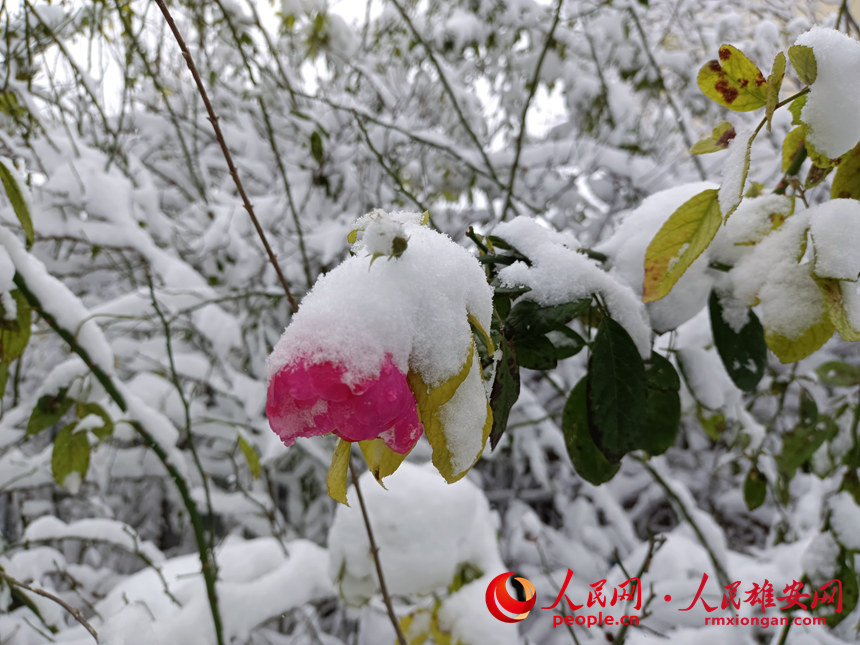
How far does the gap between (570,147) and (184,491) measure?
5.63 ft

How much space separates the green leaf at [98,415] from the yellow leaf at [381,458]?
0.69 metres

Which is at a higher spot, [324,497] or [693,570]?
[324,497]

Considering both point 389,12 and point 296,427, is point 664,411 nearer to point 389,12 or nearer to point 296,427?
point 296,427

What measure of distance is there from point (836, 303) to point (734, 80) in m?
0.21

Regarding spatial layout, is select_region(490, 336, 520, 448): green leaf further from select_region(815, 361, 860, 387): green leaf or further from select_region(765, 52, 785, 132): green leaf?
select_region(815, 361, 860, 387): green leaf

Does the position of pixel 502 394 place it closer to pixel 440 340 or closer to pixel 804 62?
pixel 440 340

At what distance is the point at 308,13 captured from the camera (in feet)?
6.89

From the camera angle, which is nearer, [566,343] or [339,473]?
[339,473]

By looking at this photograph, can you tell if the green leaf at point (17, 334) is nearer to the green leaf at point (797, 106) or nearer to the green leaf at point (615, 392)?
the green leaf at point (615, 392)

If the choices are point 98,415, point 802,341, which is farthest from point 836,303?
point 98,415

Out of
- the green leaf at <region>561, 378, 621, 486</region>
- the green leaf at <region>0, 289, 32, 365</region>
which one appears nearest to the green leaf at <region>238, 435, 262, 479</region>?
the green leaf at <region>0, 289, 32, 365</region>

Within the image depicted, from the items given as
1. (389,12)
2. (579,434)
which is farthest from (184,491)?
(389,12)

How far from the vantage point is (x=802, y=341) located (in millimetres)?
490

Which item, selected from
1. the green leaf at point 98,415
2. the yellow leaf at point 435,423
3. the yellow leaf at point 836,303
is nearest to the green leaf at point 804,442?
the yellow leaf at point 836,303
